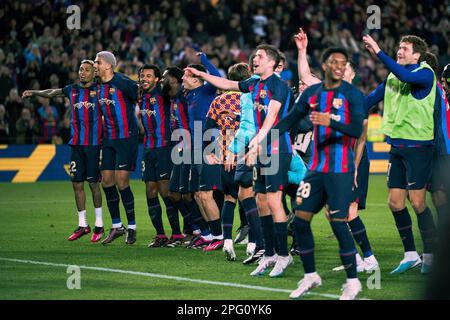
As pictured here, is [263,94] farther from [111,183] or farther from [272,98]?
[111,183]

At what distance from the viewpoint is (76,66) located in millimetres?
21812

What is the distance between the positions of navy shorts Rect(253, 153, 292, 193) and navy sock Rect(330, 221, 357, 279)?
4.89ft

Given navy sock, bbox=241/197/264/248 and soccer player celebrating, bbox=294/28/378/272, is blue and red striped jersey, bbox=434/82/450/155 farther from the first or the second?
navy sock, bbox=241/197/264/248

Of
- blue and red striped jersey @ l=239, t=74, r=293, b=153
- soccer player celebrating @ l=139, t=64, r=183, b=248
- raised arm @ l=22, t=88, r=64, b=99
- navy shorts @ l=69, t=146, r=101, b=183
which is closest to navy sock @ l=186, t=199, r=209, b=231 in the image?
soccer player celebrating @ l=139, t=64, r=183, b=248

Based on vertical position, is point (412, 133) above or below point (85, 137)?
above

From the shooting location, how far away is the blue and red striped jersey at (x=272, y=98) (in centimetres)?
861

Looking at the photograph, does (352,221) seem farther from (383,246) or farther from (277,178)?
(383,246)

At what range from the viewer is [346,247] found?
707cm

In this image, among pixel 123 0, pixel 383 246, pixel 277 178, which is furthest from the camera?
pixel 123 0

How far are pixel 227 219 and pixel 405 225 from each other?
2.15m

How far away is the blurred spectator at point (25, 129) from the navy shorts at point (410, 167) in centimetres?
1388

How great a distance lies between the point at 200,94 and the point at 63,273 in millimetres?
3133

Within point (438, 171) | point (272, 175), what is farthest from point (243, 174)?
point (438, 171)
